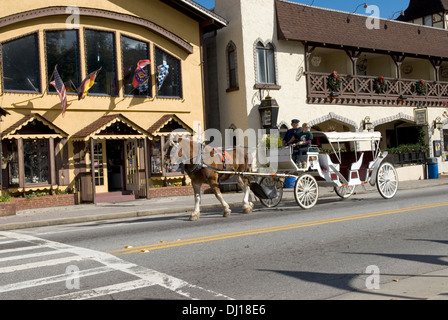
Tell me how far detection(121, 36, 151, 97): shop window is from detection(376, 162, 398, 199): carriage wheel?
1039cm

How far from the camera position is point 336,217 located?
1131 cm

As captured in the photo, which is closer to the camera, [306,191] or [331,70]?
[306,191]

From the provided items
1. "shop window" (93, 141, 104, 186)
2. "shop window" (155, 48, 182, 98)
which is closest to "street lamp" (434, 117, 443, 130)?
"shop window" (155, 48, 182, 98)

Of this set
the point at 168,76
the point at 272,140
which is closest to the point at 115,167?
the point at 168,76

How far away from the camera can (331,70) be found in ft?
89.8

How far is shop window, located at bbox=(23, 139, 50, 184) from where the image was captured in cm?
1761

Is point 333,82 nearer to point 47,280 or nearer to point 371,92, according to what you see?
point 371,92

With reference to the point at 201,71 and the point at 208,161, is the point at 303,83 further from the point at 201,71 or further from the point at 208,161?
the point at 208,161

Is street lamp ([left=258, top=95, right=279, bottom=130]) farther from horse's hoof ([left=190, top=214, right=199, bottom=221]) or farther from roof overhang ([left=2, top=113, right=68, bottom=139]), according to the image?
horse's hoof ([left=190, top=214, right=199, bottom=221])

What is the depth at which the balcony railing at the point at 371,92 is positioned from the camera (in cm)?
2448

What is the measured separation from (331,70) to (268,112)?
737cm

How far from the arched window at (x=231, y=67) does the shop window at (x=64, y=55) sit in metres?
7.11

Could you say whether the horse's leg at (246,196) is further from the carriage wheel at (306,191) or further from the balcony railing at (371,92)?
the balcony railing at (371,92)
